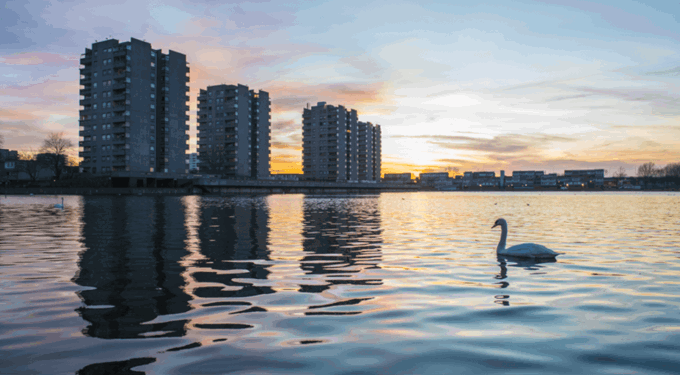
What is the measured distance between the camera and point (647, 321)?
7.05 m

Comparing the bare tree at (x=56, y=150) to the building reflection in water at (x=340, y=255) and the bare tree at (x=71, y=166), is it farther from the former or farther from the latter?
the building reflection in water at (x=340, y=255)

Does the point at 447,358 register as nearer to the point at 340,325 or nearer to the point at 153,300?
the point at 340,325

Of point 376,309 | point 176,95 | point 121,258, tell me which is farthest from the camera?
point 176,95

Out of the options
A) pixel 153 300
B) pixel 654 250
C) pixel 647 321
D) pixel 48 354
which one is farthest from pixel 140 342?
pixel 654 250

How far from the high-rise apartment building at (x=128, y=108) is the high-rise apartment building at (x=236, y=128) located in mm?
30467

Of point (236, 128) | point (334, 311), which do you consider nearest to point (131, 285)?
point (334, 311)

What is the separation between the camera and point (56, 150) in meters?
114

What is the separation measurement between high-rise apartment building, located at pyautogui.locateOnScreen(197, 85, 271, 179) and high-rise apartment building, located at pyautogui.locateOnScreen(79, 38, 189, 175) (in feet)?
100.0

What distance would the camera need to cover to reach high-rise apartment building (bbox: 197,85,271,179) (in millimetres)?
161875

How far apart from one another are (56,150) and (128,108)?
2076 cm

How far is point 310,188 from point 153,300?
15470cm

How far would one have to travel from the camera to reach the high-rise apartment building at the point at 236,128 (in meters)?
162

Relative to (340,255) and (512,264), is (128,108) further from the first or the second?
(512,264)

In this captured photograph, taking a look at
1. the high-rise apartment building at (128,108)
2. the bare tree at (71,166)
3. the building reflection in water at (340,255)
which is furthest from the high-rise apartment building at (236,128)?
the building reflection in water at (340,255)
